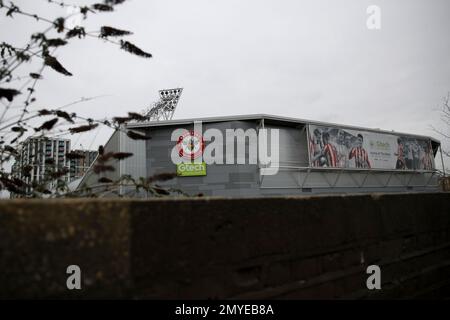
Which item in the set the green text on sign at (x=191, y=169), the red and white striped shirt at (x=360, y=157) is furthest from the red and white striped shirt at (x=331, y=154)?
the green text on sign at (x=191, y=169)

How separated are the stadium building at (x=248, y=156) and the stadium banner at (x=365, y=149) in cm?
5

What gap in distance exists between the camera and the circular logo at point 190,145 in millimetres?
12492

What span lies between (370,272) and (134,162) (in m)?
12.0

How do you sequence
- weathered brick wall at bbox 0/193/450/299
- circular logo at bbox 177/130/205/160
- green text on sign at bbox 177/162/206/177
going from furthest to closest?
1. circular logo at bbox 177/130/205/160
2. green text on sign at bbox 177/162/206/177
3. weathered brick wall at bbox 0/193/450/299

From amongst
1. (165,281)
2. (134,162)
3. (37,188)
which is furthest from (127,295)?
(134,162)

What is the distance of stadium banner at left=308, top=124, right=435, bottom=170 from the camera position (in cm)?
1387

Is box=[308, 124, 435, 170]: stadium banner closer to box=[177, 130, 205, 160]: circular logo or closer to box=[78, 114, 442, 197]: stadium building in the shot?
box=[78, 114, 442, 197]: stadium building

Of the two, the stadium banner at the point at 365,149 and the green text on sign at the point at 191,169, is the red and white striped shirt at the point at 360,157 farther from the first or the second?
the green text on sign at the point at 191,169

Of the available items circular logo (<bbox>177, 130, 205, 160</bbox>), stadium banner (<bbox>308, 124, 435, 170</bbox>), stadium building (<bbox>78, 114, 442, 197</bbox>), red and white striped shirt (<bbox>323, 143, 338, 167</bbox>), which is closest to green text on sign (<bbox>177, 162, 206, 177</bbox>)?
stadium building (<bbox>78, 114, 442, 197</bbox>)

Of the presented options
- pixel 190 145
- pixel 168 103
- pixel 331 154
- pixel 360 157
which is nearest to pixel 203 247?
pixel 190 145

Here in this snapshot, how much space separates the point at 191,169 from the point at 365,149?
10290mm
